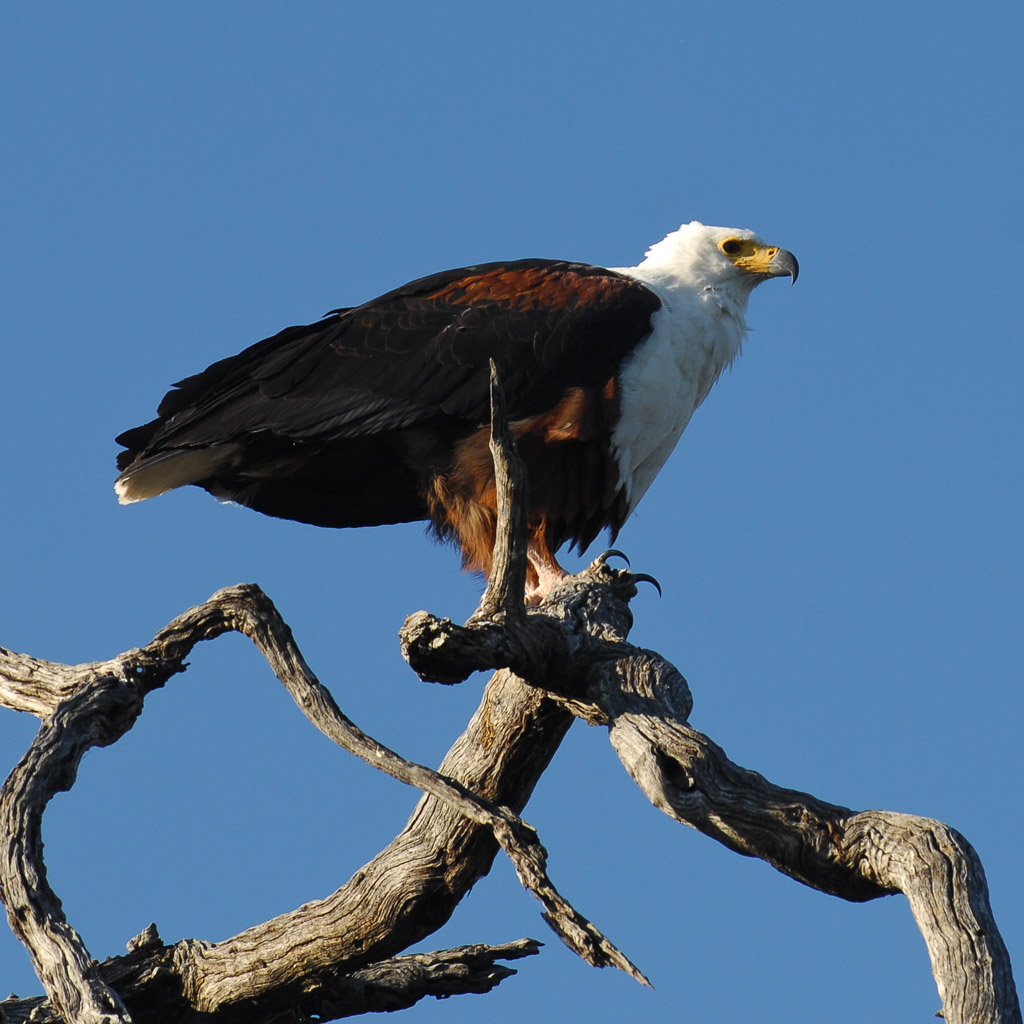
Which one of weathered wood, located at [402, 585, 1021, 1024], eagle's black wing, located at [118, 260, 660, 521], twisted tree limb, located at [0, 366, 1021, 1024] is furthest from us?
eagle's black wing, located at [118, 260, 660, 521]

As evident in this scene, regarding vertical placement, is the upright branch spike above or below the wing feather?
below

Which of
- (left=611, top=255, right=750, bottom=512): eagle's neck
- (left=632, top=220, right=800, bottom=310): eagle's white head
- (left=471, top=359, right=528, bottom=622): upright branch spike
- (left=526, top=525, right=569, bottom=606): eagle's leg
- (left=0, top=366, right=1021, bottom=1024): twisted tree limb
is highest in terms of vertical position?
(left=632, top=220, right=800, bottom=310): eagle's white head

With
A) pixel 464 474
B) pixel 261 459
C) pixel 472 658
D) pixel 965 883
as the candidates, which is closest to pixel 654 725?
pixel 472 658

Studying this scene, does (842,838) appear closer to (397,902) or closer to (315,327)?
(397,902)

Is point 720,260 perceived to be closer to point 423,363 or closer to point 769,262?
point 769,262

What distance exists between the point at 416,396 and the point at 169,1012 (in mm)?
2586

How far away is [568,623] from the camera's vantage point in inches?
185

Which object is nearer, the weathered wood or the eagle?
the weathered wood

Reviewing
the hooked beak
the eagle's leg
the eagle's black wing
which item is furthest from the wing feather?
the hooked beak

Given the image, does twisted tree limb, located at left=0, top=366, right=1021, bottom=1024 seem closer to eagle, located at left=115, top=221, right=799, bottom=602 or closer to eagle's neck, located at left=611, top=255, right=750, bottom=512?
eagle, located at left=115, top=221, right=799, bottom=602

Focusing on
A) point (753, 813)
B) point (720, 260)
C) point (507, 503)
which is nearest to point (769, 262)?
point (720, 260)

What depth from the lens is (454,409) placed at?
20.3 ft

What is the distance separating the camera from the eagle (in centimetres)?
620

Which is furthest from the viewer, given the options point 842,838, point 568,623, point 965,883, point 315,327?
point 315,327
